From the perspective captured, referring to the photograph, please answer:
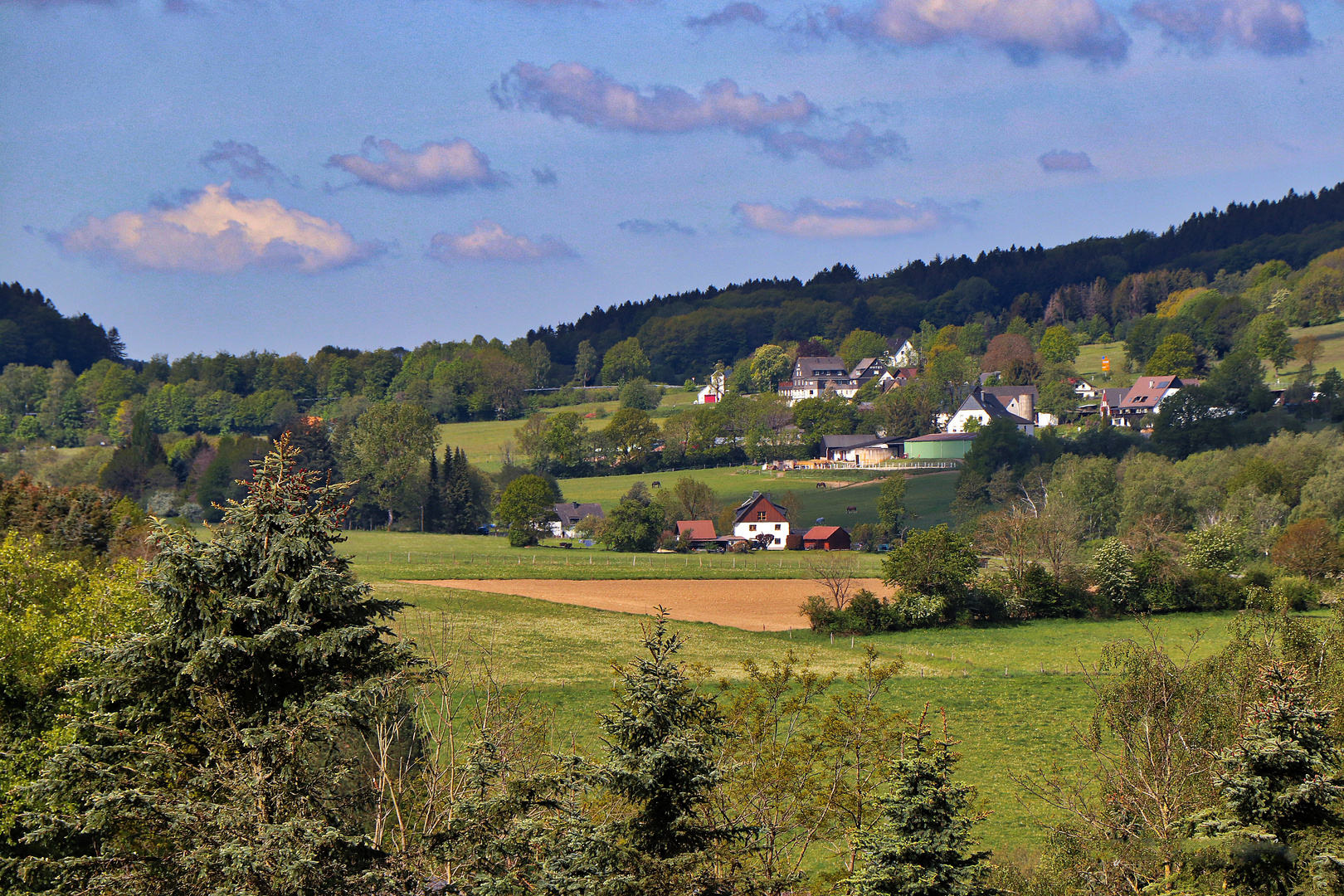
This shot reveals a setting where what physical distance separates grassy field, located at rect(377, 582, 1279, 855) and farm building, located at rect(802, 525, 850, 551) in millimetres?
34100

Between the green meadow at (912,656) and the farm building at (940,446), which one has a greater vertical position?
the farm building at (940,446)

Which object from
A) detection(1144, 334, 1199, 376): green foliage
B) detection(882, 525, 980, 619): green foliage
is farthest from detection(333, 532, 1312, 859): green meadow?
detection(1144, 334, 1199, 376): green foliage

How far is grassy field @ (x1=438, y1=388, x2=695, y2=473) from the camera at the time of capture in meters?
134

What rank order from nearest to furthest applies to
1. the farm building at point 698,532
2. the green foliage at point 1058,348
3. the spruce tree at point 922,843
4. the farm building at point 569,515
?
the spruce tree at point 922,843 → the farm building at point 698,532 → the farm building at point 569,515 → the green foliage at point 1058,348

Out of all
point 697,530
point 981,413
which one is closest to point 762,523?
point 697,530

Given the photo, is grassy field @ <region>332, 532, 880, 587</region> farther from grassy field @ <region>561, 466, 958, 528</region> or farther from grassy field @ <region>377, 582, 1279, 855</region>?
grassy field @ <region>561, 466, 958, 528</region>

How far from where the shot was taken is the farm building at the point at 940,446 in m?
128

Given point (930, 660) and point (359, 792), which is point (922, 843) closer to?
point (359, 792)

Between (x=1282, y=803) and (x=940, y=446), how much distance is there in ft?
392

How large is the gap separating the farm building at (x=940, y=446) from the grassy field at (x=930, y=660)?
7410 centimetres

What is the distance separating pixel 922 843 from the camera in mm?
12062

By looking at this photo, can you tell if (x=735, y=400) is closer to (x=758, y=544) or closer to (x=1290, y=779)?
(x=758, y=544)

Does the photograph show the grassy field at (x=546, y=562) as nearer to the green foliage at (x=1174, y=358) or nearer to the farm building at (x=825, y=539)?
the farm building at (x=825, y=539)

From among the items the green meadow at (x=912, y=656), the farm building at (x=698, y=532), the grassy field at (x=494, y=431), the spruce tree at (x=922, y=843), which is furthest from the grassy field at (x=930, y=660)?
the grassy field at (x=494, y=431)
